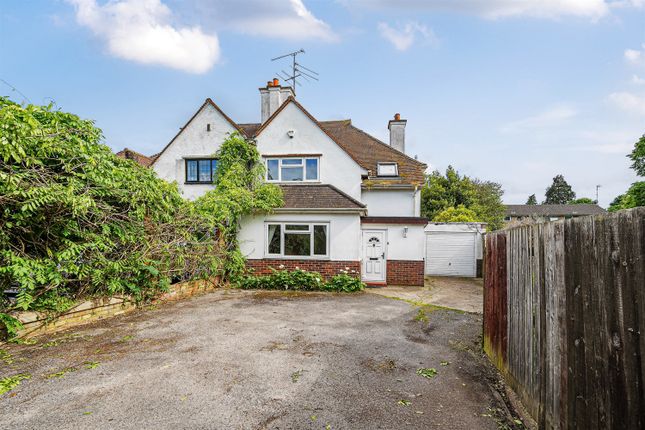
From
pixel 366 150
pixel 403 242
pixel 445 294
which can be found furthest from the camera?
pixel 366 150

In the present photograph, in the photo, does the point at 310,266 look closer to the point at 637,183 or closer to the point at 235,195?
the point at 235,195

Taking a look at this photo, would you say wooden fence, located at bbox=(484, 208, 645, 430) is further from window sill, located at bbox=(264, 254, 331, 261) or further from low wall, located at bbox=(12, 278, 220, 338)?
window sill, located at bbox=(264, 254, 331, 261)

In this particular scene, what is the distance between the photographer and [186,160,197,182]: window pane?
15.0 metres

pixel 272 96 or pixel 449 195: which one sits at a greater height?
pixel 272 96

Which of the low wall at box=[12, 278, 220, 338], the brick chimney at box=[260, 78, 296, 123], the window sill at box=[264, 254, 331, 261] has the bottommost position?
the low wall at box=[12, 278, 220, 338]

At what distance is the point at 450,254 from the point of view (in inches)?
647

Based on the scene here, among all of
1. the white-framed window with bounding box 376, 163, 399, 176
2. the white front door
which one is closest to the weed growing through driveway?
the white front door

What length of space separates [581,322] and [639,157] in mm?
34038

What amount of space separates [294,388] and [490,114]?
9783mm

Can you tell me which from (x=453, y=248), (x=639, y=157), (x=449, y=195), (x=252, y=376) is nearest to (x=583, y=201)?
(x=639, y=157)

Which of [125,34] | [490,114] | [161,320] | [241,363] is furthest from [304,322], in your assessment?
[125,34]

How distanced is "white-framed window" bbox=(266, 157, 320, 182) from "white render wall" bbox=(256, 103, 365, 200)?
0.26 m

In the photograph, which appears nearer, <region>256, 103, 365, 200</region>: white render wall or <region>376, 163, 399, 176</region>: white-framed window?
<region>256, 103, 365, 200</region>: white render wall

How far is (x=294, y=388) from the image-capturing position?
4.04 m
